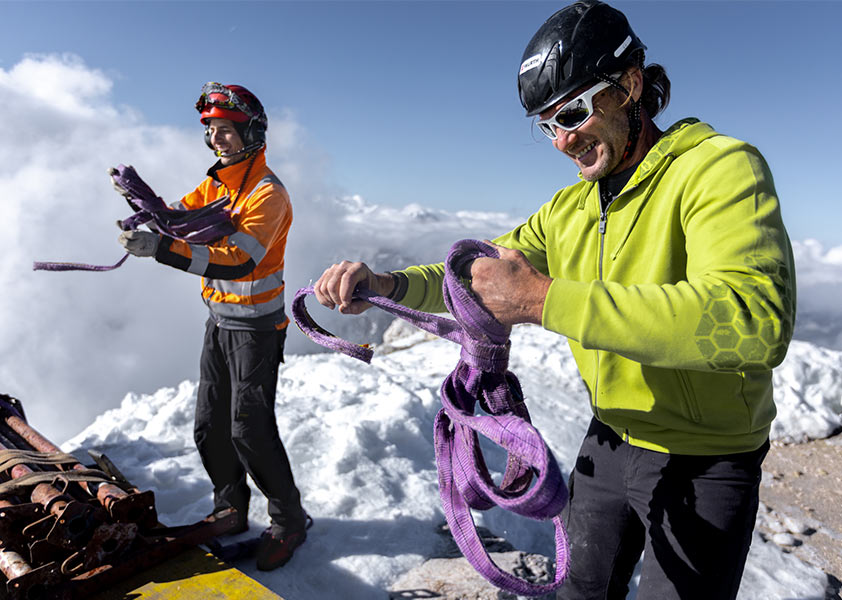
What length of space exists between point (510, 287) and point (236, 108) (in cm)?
293

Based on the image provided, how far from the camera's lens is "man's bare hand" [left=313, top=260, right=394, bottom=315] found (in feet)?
6.25

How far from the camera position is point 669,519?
189cm

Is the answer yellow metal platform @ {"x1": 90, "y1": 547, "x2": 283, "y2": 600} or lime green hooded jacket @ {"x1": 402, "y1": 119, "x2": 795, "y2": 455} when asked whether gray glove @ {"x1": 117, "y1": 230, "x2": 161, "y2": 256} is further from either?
lime green hooded jacket @ {"x1": 402, "y1": 119, "x2": 795, "y2": 455}

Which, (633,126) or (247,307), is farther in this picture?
(247,307)

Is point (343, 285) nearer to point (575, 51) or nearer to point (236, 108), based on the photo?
point (575, 51)

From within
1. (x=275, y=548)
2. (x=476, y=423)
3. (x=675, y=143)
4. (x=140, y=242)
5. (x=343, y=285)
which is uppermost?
(x=140, y=242)

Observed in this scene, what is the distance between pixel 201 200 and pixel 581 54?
3146mm

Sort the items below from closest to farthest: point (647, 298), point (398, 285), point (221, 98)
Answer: point (647, 298) < point (398, 285) < point (221, 98)

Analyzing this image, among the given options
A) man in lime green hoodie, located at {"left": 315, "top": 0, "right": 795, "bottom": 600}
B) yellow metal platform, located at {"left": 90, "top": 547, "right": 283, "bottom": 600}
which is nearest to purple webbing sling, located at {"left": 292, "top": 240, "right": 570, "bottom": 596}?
man in lime green hoodie, located at {"left": 315, "top": 0, "right": 795, "bottom": 600}

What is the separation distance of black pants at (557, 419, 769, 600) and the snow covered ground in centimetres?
174

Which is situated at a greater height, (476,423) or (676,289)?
(676,289)

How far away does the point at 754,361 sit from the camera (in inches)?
48.0

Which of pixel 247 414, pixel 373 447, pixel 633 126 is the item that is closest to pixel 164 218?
pixel 247 414

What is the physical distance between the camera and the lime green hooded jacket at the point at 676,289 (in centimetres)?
123
